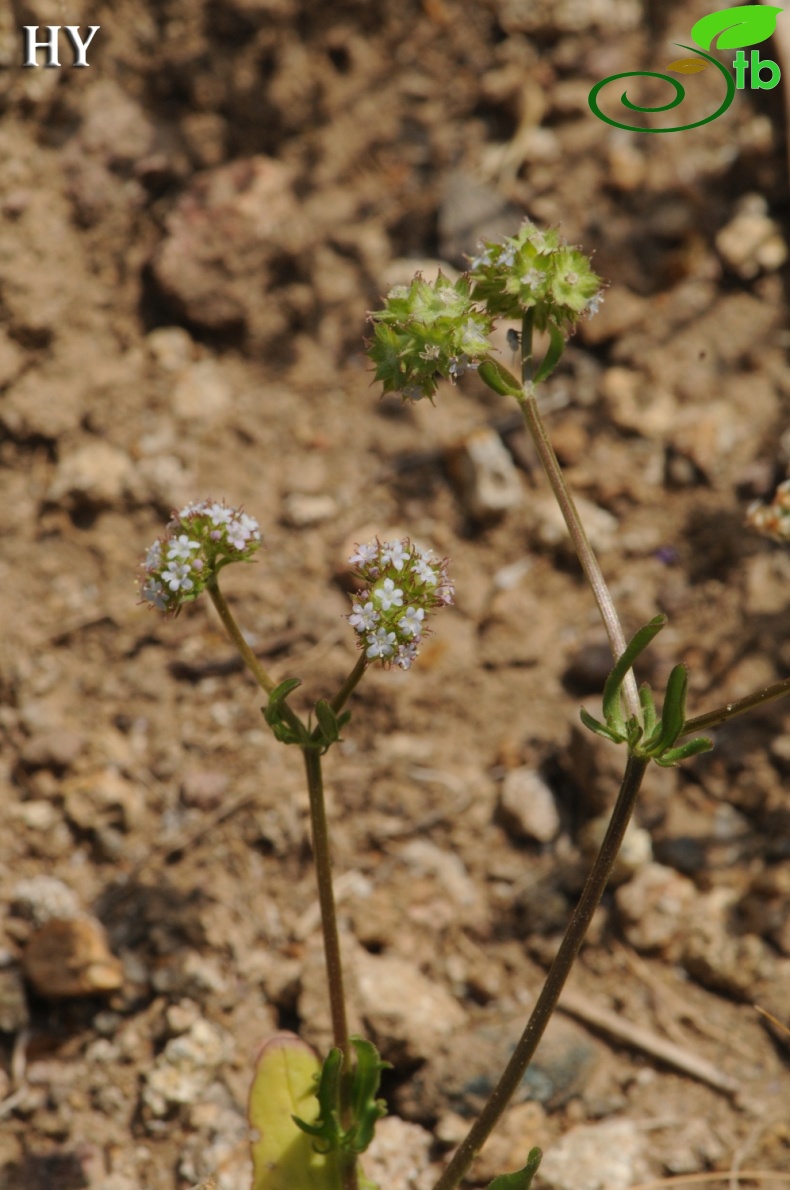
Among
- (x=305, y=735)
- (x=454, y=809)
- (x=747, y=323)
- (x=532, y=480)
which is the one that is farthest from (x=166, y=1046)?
(x=747, y=323)

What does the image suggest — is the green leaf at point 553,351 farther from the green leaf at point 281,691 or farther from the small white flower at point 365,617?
the green leaf at point 281,691

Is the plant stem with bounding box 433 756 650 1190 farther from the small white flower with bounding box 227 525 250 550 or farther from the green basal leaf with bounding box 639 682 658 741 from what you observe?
the small white flower with bounding box 227 525 250 550

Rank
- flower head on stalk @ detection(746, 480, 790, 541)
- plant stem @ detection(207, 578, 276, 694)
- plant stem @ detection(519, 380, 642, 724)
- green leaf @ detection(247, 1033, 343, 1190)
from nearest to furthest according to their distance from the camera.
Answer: plant stem @ detection(519, 380, 642, 724) → plant stem @ detection(207, 578, 276, 694) → green leaf @ detection(247, 1033, 343, 1190) → flower head on stalk @ detection(746, 480, 790, 541)

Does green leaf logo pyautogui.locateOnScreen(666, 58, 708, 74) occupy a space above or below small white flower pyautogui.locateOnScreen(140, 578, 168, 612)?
above

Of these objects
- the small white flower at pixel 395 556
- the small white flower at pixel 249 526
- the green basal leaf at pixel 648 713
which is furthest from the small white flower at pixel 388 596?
the green basal leaf at pixel 648 713

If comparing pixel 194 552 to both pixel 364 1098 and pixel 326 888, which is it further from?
pixel 364 1098

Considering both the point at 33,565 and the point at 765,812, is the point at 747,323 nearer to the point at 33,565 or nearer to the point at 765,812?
the point at 765,812

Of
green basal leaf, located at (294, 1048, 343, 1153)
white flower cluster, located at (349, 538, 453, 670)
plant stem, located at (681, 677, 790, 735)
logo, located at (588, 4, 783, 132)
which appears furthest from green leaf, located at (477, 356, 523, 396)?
logo, located at (588, 4, 783, 132)
